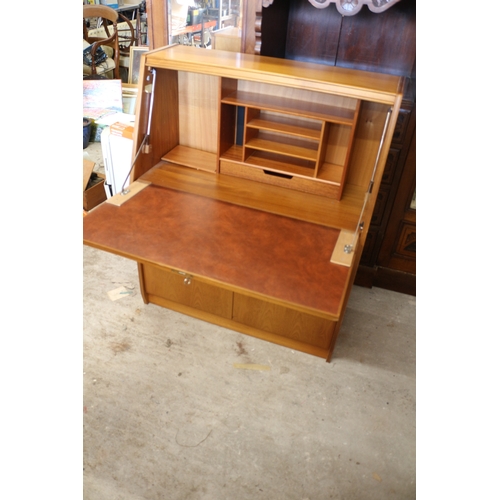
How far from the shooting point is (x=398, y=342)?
2.42 m

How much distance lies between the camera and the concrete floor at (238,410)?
1.75 m

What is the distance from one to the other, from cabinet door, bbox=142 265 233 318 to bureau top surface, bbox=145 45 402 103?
42.3 inches

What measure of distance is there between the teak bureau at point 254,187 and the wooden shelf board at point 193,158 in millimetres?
10

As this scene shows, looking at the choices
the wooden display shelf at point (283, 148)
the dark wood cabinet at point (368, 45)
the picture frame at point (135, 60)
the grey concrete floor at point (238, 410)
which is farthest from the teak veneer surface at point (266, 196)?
the picture frame at point (135, 60)

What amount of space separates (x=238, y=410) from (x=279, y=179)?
3.81 feet

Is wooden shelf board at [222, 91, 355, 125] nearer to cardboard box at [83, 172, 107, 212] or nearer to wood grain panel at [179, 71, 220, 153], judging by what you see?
wood grain panel at [179, 71, 220, 153]

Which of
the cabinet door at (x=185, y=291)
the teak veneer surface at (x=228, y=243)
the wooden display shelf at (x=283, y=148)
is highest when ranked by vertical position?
the wooden display shelf at (x=283, y=148)

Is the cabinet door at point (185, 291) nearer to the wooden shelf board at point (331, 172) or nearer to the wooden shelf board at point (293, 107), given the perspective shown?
the wooden shelf board at point (331, 172)

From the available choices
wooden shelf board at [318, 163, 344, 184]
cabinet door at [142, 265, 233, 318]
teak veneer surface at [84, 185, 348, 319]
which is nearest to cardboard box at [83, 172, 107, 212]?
cabinet door at [142, 265, 233, 318]

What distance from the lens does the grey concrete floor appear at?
175 cm

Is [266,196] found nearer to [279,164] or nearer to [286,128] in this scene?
[279,164]

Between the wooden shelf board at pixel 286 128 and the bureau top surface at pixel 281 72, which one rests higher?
the bureau top surface at pixel 281 72

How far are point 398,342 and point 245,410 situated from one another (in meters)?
1.01
